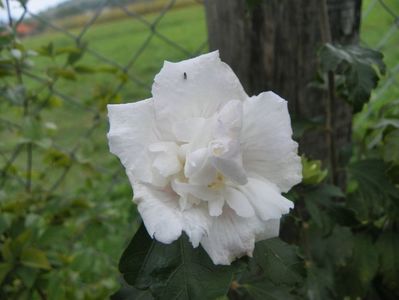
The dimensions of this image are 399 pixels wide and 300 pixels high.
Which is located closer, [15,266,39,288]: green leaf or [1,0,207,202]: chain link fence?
[15,266,39,288]: green leaf

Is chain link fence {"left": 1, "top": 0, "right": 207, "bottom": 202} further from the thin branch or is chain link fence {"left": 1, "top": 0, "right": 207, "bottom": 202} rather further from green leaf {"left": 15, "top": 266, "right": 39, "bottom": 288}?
the thin branch

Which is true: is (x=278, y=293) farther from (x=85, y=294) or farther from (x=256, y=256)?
(x=85, y=294)

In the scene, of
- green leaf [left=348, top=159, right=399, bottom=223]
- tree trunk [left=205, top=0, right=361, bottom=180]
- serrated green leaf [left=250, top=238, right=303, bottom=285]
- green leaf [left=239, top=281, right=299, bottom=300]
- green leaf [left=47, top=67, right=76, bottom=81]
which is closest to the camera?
serrated green leaf [left=250, top=238, right=303, bottom=285]

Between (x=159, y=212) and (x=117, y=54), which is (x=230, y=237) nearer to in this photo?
(x=159, y=212)

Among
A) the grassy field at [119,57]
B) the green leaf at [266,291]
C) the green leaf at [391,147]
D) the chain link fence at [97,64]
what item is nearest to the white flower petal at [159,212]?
the green leaf at [266,291]

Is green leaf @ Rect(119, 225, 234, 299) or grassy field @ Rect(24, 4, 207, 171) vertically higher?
green leaf @ Rect(119, 225, 234, 299)

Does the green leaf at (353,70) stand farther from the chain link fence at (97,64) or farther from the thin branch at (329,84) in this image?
the chain link fence at (97,64)

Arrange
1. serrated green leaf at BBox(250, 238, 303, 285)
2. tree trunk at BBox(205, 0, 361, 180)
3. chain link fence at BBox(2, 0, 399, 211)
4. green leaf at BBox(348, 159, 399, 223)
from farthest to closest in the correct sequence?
chain link fence at BBox(2, 0, 399, 211) → tree trunk at BBox(205, 0, 361, 180) → green leaf at BBox(348, 159, 399, 223) → serrated green leaf at BBox(250, 238, 303, 285)

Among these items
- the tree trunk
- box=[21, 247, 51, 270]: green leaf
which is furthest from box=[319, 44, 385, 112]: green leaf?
box=[21, 247, 51, 270]: green leaf
